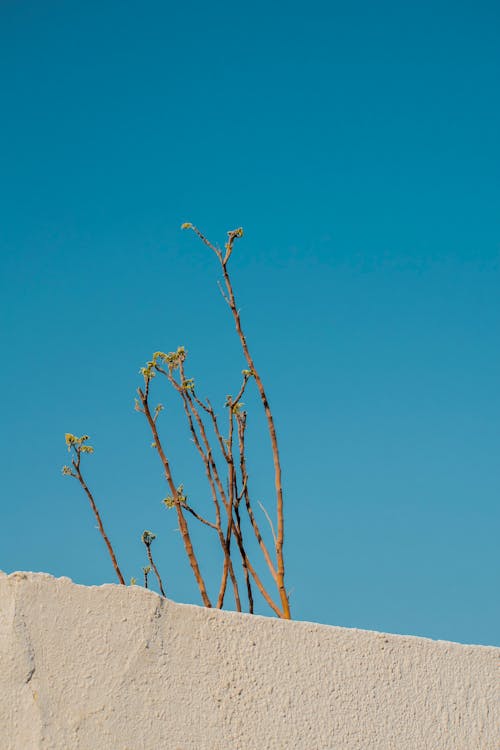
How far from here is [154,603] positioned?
220cm

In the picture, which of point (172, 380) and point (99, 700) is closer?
point (99, 700)

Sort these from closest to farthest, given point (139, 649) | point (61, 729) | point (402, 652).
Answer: point (61, 729)
point (139, 649)
point (402, 652)

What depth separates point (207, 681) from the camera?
86.7 inches

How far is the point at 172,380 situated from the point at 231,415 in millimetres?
226

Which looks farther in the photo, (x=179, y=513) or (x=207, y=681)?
(x=179, y=513)

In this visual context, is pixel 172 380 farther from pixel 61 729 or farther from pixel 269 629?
pixel 61 729

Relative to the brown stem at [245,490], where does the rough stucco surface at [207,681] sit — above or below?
below

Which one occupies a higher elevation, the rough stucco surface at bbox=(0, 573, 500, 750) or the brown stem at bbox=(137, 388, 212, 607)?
the brown stem at bbox=(137, 388, 212, 607)

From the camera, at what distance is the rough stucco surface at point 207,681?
2.02 meters

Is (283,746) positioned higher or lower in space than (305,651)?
lower

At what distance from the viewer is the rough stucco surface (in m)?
2.02

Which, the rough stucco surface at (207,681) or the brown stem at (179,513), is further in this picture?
the brown stem at (179,513)

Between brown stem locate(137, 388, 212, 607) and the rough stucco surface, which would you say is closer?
the rough stucco surface

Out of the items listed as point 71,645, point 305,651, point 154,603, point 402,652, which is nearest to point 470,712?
point 402,652
